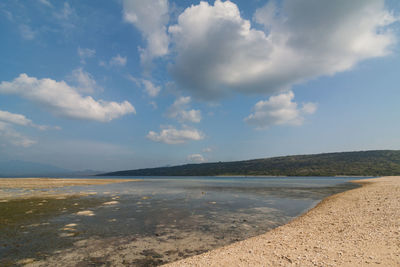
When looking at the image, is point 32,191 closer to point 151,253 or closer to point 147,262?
point 151,253

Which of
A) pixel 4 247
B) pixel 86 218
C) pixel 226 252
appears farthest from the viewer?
pixel 86 218

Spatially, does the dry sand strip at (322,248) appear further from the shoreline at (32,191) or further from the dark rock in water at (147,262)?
the shoreline at (32,191)

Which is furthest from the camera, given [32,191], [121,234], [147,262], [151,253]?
[32,191]

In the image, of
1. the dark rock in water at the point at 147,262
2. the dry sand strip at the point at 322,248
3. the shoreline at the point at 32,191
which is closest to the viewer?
the dry sand strip at the point at 322,248

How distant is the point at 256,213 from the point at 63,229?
2053cm

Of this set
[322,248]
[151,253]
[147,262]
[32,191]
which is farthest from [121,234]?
[32,191]

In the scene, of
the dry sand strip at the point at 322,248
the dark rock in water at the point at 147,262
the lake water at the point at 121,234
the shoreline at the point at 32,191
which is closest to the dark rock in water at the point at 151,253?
the lake water at the point at 121,234

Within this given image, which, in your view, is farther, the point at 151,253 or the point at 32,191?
the point at 32,191

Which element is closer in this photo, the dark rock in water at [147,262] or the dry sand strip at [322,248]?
the dry sand strip at [322,248]

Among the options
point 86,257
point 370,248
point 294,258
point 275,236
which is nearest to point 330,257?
point 294,258

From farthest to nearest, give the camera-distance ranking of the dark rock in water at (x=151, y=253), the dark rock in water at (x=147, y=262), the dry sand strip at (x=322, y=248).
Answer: the dark rock in water at (x=151, y=253), the dark rock in water at (x=147, y=262), the dry sand strip at (x=322, y=248)

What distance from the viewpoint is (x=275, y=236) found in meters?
13.9

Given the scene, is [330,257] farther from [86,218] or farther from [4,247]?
[86,218]

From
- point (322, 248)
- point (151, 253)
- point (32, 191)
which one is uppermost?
point (322, 248)
